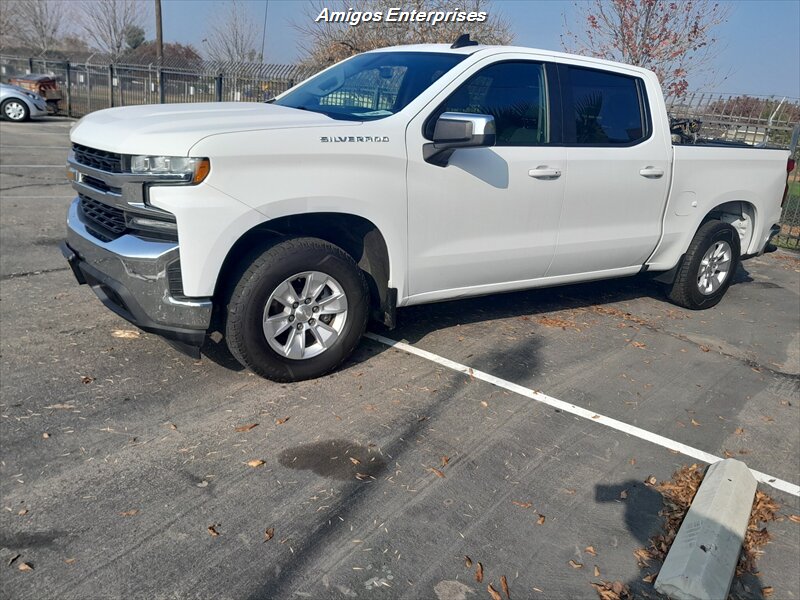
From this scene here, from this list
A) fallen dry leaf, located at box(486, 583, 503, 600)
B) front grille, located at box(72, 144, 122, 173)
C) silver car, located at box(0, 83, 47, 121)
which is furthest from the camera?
silver car, located at box(0, 83, 47, 121)

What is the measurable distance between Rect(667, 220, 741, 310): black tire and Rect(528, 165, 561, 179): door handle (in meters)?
2.11

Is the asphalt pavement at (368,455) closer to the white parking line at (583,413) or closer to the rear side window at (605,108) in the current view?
the white parking line at (583,413)

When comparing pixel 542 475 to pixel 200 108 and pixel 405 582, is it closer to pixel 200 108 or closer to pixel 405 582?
pixel 405 582

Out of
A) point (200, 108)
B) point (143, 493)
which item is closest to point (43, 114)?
point (200, 108)

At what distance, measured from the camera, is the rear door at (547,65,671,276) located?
539 centimetres

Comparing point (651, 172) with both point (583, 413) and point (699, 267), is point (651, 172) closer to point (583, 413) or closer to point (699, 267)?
point (699, 267)

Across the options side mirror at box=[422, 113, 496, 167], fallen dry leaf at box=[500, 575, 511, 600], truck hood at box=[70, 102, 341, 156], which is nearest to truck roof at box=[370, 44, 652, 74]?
side mirror at box=[422, 113, 496, 167]

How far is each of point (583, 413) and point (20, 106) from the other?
23096 millimetres

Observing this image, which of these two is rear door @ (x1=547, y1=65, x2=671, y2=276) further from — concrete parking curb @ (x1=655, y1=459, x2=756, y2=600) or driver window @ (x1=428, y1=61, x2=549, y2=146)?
concrete parking curb @ (x1=655, y1=459, x2=756, y2=600)

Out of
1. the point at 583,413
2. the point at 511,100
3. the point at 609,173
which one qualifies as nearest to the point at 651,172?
the point at 609,173

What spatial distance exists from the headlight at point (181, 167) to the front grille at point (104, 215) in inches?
15.8

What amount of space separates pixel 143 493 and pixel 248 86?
18.6 m

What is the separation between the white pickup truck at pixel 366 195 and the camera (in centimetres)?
388

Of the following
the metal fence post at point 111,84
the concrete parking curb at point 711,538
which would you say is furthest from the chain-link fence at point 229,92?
the concrete parking curb at point 711,538
